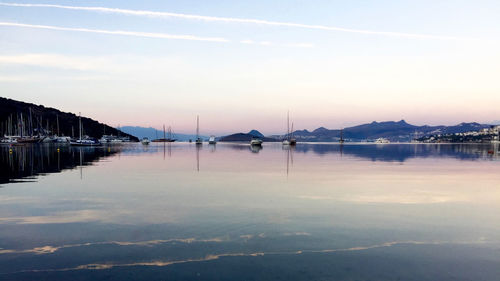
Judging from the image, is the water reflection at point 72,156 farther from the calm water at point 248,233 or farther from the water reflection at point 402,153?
the calm water at point 248,233

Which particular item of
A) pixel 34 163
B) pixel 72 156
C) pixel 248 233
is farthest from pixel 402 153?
pixel 248 233

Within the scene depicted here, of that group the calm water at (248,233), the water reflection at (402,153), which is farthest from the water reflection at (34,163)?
the water reflection at (402,153)

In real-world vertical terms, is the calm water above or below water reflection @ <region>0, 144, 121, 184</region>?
below

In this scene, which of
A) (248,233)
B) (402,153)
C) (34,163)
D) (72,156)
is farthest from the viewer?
(402,153)

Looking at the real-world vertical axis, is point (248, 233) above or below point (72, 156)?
below

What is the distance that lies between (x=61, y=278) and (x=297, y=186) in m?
19.0

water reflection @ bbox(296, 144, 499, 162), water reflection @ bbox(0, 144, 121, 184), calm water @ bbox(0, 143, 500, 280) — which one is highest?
water reflection @ bbox(0, 144, 121, 184)

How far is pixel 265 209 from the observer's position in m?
17.8

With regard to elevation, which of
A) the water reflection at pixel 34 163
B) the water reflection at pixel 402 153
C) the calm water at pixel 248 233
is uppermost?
the water reflection at pixel 34 163

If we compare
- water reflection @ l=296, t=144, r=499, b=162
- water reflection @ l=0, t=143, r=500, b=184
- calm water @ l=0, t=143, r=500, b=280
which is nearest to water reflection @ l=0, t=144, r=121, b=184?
water reflection @ l=0, t=143, r=500, b=184

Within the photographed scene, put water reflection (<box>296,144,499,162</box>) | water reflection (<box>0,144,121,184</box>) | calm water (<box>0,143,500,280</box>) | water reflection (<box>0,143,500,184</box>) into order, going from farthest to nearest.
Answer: water reflection (<box>296,144,499,162</box>) < water reflection (<box>0,143,500,184</box>) < water reflection (<box>0,144,121,184</box>) < calm water (<box>0,143,500,280</box>)

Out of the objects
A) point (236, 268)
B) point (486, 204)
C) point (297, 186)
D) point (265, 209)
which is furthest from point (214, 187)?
point (486, 204)

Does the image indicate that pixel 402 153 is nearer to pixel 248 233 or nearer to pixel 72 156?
pixel 72 156

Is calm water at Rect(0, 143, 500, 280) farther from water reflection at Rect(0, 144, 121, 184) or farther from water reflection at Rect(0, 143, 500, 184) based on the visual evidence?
water reflection at Rect(0, 143, 500, 184)
